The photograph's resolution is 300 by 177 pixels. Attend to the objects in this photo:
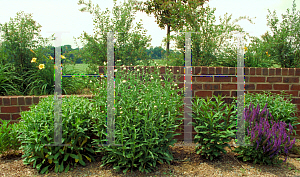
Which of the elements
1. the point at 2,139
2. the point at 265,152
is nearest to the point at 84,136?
the point at 2,139

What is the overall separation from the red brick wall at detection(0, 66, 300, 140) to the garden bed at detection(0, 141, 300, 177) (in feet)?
2.72

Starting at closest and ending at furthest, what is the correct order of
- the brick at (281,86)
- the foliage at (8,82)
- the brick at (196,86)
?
the brick at (196,86), the brick at (281,86), the foliage at (8,82)

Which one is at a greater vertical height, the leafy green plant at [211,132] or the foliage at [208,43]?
the foliage at [208,43]

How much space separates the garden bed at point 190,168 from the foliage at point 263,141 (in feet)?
0.34

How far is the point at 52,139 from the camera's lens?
Result: 2.83 metres

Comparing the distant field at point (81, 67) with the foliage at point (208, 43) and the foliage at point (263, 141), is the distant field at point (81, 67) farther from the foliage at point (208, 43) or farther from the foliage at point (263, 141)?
the foliage at point (263, 141)

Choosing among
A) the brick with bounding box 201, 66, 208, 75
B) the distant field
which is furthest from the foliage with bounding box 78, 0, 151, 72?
the brick with bounding box 201, 66, 208, 75

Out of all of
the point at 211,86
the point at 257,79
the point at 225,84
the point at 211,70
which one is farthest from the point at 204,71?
the point at 257,79

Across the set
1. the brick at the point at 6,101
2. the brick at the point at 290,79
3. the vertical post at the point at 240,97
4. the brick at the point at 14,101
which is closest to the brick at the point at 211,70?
the vertical post at the point at 240,97

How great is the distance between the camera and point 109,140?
2.77 meters

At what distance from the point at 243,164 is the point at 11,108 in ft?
12.2

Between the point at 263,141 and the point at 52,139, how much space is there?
2.55 meters

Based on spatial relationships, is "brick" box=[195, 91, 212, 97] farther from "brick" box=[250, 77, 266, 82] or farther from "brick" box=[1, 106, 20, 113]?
"brick" box=[1, 106, 20, 113]

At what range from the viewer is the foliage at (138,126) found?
271 cm
